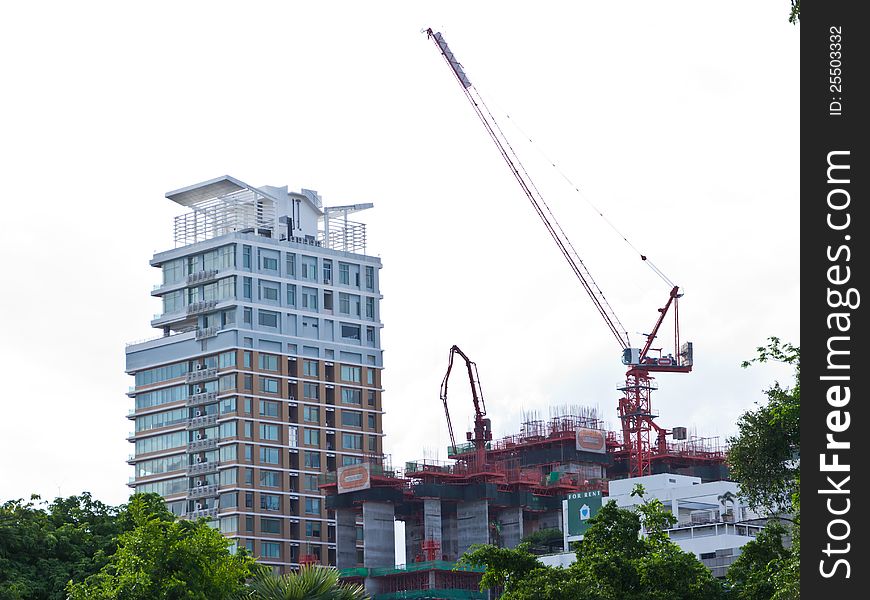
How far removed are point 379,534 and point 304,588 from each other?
134999 millimetres

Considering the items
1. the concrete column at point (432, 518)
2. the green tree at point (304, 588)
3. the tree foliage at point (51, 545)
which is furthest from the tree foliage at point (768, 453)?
the concrete column at point (432, 518)

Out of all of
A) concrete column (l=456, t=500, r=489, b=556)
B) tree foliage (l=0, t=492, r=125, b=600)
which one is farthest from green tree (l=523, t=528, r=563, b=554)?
tree foliage (l=0, t=492, r=125, b=600)

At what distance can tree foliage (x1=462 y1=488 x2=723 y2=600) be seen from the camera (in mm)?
59219

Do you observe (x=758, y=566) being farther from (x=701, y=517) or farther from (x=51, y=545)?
(x=701, y=517)

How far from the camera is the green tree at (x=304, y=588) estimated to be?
208ft

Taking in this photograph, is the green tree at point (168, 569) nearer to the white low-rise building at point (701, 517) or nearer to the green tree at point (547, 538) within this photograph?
the white low-rise building at point (701, 517)

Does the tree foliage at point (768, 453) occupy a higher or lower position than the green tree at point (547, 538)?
higher

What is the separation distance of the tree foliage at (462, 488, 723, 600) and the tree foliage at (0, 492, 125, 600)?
86.2 ft

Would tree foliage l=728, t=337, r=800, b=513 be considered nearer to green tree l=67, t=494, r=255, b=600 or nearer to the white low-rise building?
green tree l=67, t=494, r=255, b=600

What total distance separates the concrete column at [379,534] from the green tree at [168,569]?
5033 inches

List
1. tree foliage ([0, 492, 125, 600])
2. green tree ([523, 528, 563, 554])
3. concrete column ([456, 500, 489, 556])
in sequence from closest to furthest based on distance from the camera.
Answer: tree foliage ([0, 492, 125, 600])
green tree ([523, 528, 563, 554])
concrete column ([456, 500, 489, 556])
